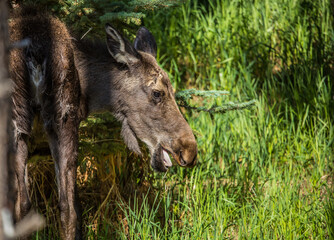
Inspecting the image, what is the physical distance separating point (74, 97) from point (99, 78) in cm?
43

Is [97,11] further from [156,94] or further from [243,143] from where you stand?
[243,143]

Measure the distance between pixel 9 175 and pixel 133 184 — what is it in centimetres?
294

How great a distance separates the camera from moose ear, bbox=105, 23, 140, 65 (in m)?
4.16

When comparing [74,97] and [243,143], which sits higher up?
[74,97]

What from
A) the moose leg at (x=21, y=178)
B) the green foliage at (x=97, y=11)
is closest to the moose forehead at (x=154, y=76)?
the green foliage at (x=97, y=11)

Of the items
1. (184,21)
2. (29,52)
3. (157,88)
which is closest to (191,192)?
(157,88)

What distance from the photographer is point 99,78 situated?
4.31 m

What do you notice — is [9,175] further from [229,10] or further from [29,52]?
[229,10]

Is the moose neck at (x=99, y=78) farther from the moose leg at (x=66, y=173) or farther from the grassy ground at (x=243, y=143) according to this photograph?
the grassy ground at (x=243, y=143)

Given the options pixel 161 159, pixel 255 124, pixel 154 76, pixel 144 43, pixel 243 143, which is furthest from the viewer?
pixel 255 124

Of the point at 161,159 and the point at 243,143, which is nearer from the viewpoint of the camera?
the point at 161,159

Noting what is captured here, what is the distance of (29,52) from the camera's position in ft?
12.2

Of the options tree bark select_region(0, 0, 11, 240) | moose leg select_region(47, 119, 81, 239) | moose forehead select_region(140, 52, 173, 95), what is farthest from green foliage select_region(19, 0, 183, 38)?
tree bark select_region(0, 0, 11, 240)

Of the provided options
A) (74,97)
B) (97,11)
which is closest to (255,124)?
(97,11)
